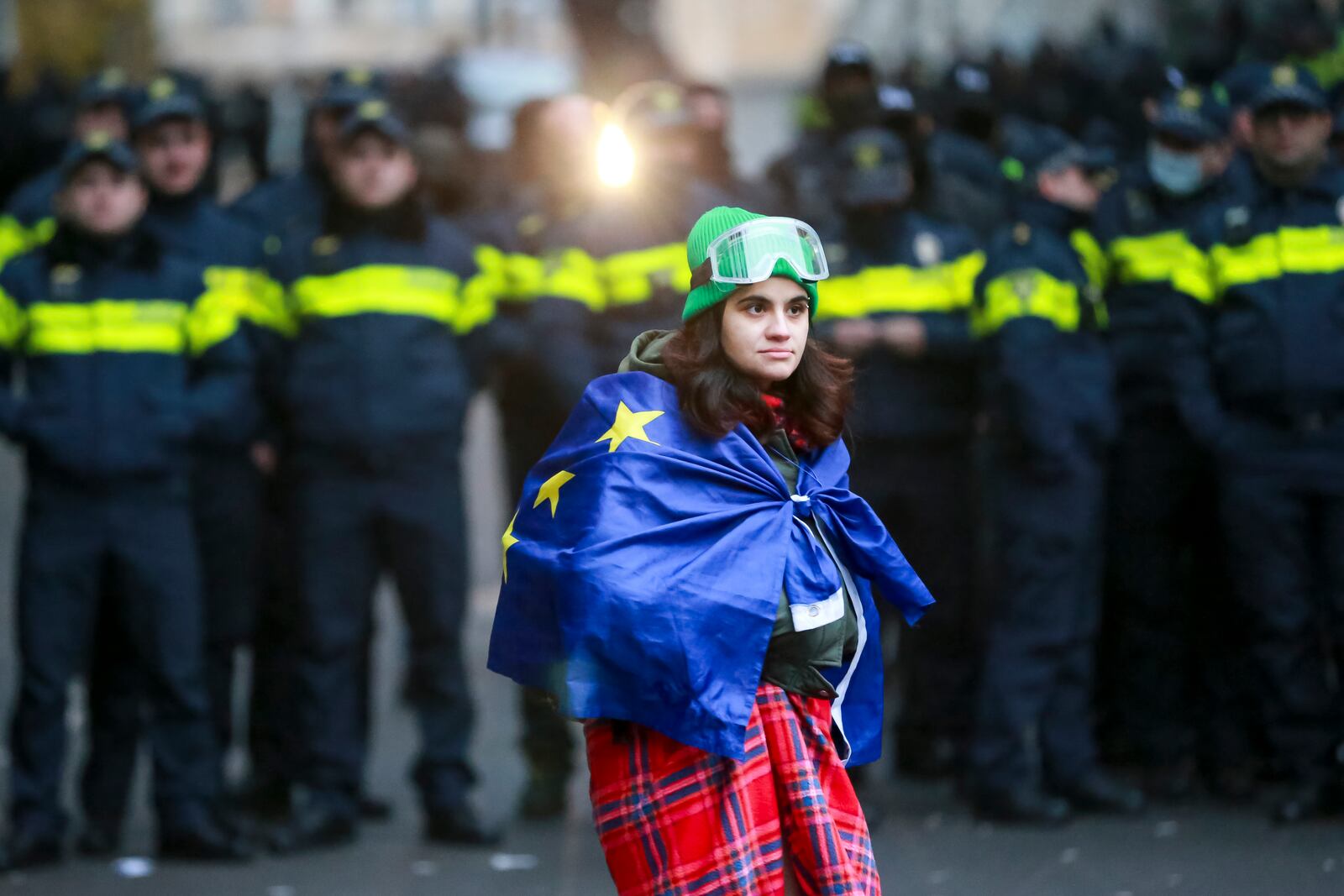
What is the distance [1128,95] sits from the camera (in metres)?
11.4

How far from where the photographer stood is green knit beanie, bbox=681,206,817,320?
397 centimetres

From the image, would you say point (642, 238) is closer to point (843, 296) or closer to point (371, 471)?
point (843, 296)

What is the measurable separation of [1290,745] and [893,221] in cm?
253

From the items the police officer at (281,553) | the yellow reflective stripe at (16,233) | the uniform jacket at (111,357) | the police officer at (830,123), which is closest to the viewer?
the uniform jacket at (111,357)

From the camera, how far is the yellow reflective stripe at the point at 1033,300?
750 centimetres

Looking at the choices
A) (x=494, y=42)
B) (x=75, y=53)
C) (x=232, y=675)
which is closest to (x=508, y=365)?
(x=232, y=675)

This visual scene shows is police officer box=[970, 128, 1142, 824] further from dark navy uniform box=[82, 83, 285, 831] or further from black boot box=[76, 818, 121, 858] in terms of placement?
black boot box=[76, 818, 121, 858]

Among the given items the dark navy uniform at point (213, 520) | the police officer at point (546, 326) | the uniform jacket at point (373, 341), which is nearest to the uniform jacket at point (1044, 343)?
the police officer at point (546, 326)

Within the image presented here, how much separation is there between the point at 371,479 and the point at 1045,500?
2.55m

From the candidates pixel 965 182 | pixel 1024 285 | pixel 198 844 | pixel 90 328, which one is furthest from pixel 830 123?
pixel 198 844

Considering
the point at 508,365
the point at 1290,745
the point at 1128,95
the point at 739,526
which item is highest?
the point at 1128,95

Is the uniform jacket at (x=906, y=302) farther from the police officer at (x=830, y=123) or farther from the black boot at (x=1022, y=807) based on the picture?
the black boot at (x=1022, y=807)

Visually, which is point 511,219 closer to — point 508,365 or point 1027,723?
point 508,365

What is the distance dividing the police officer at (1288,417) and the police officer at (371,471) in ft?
9.29
